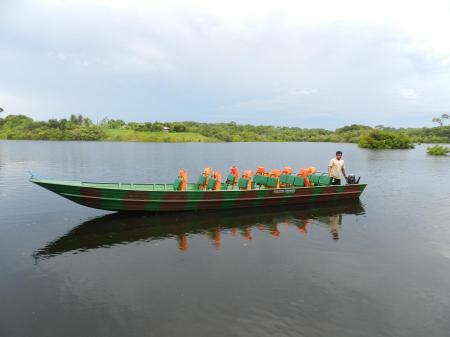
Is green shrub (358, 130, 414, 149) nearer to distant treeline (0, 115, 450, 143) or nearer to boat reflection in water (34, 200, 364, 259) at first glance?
distant treeline (0, 115, 450, 143)

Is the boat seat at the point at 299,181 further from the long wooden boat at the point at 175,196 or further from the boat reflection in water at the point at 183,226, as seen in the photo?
the boat reflection in water at the point at 183,226

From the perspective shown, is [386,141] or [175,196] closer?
[175,196]

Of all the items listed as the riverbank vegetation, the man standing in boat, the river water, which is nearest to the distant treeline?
the riverbank vegetation

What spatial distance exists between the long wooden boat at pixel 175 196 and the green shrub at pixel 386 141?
268 feet

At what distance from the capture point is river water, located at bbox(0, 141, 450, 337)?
8039 mm

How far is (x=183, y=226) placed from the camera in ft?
51.3

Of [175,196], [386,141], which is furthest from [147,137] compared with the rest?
[175,196]

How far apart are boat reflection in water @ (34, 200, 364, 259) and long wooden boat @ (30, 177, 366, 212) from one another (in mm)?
464

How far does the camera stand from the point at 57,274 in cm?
1047

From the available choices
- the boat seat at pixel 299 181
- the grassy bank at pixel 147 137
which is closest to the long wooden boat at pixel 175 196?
the boat seat at pixel 299 181

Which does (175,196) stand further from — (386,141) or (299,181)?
(386,141)

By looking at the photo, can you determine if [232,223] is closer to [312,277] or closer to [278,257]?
[278,257]

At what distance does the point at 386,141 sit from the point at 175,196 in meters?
91.3

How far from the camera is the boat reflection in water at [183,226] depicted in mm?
13391
